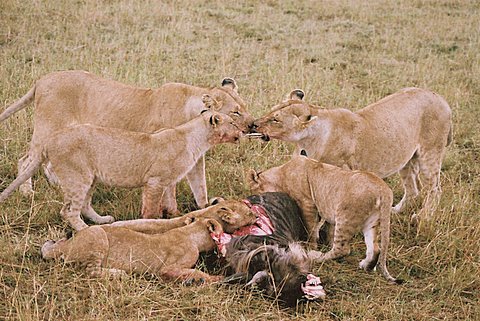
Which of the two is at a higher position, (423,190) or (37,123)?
(37,123)

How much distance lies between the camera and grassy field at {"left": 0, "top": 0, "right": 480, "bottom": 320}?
430cm

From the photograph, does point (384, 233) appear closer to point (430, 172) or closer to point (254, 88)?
point (430, 172)

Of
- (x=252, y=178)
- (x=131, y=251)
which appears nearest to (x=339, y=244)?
(x=252, y=178)

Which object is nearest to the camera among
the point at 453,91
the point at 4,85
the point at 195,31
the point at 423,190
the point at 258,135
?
the point at 258,135

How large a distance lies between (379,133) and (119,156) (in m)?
2.39

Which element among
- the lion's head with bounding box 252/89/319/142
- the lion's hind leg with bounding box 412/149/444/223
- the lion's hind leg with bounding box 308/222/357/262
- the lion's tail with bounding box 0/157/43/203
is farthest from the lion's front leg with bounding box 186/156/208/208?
the lion's hind leg with bounding box 412/149/444/223

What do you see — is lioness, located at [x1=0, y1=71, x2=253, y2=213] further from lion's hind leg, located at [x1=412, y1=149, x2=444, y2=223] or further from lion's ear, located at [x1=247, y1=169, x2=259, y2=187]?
lion's hind leg, located at [x1=412, y1=149, x2=444, y2=223]

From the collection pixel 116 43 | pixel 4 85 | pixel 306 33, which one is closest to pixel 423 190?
pixel 4 85

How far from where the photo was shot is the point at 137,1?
13.3 m

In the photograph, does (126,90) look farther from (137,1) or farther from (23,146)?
(137,1)

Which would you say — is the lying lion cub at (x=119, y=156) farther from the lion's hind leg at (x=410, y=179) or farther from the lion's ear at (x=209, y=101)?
the lion's hind leg at (x=410, y=179)

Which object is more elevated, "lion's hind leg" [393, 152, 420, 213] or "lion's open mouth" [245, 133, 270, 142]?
"lion's open mouth" [245, 133, 270, 142]

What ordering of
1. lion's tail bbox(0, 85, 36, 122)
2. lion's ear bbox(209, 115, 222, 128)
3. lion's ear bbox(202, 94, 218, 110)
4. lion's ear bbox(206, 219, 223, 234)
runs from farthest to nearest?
lion's tail bbox(0, 85, 36, 122) → lion's ear bbox(202, 94, 218, 110) → lion's ear bbox(209, 115, 222, 128) → lion's ear bbox(206, 219, 223, 234)

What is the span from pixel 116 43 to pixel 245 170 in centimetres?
506
